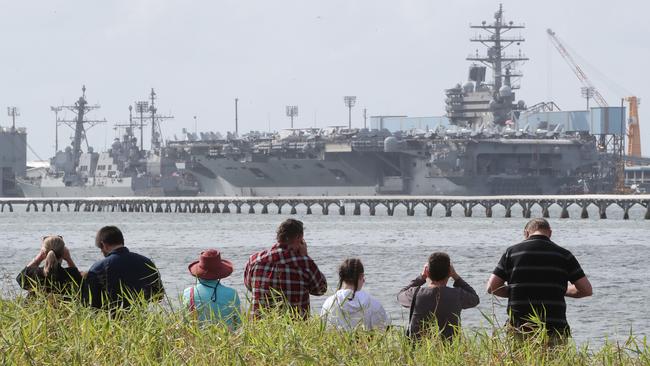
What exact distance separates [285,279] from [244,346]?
1609 millimetres

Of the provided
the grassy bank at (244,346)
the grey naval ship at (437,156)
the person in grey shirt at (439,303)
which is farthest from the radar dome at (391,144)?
the person in grey shirt at (439,303)

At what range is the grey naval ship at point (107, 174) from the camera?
478 feet

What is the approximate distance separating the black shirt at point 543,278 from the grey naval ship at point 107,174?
437ft

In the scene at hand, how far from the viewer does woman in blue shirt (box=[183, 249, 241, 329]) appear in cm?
1157

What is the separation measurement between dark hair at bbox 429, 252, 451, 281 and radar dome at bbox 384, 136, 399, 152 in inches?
4434

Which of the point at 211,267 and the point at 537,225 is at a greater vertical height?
the point at 537,225

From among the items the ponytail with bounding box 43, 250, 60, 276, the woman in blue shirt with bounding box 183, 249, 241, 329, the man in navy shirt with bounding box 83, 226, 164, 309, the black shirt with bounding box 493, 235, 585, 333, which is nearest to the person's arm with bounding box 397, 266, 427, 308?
the black shirt with bounding box 493, 235, 585, 333

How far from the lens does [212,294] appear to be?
38.5ft

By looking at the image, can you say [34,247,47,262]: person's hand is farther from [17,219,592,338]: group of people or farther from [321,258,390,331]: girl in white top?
[321,258,390,331]: girl in white top

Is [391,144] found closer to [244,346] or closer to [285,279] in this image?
[285,279]

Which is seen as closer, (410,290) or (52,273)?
(410,290)

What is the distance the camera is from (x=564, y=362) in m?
10.2

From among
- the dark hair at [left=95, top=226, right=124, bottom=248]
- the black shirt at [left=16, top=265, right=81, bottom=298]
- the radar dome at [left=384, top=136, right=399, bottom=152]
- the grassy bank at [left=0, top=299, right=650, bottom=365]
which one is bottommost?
the grassy bank at [left=0, top=299, right=650, bottom=365]

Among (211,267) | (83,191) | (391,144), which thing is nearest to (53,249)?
(211,267)
